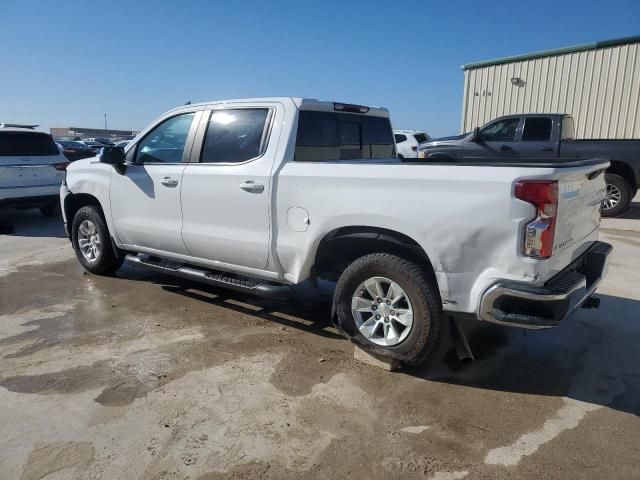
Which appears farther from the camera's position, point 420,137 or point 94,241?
point 420,137

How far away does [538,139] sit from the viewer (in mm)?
10781

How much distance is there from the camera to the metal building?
1496 cm

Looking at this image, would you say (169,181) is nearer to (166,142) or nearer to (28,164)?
(166,142)

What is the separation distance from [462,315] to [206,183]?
2.47m

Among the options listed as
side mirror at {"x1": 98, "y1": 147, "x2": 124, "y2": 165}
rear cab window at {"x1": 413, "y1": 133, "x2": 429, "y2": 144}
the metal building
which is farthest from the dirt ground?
rear cab window at {"x1": 413, "y1": 133, "x2": 429, "y2": 144}

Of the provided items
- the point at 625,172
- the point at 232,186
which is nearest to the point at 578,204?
the point at 232,186

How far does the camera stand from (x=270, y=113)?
14.3 ft

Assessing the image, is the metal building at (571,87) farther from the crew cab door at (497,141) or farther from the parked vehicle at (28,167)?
the parked vehicle at (28,167)

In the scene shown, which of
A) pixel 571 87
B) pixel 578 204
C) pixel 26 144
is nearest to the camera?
pixel 578 204

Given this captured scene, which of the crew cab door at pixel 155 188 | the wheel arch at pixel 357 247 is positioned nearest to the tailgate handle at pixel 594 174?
the wheel arch at pixel 357 247

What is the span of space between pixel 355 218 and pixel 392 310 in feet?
2.29

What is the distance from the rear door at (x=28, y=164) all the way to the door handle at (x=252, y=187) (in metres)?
6.76

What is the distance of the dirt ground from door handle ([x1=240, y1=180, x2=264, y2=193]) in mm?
1245

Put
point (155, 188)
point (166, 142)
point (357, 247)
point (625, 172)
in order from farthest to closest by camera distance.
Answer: point (625, 172) → point (166, 142) → point (155, 188) → point (357, 247)
